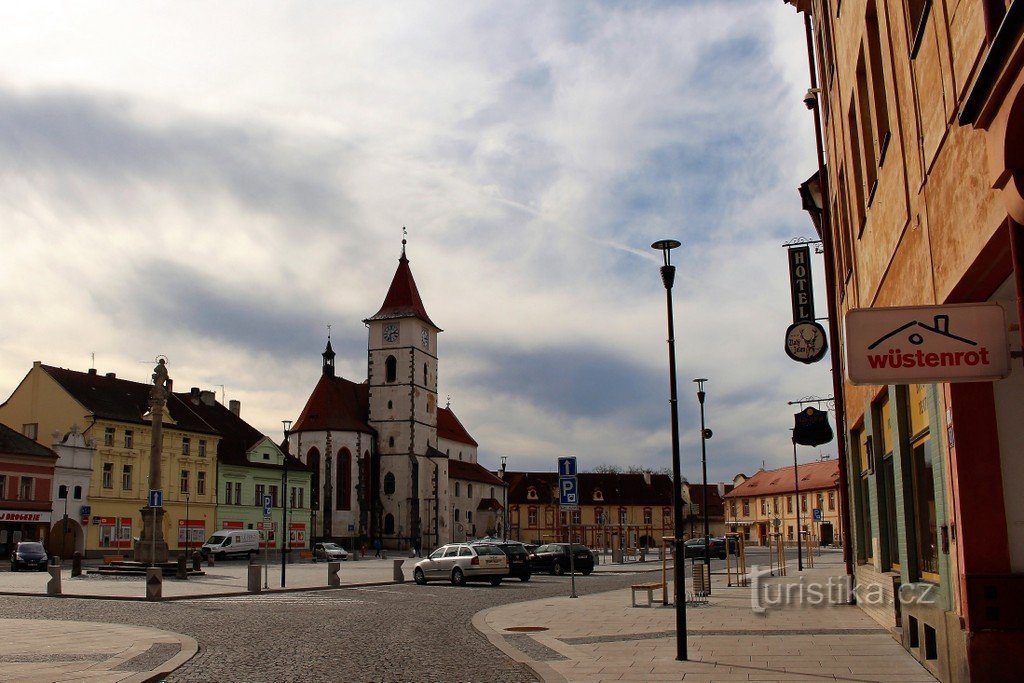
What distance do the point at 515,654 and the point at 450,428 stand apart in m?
102

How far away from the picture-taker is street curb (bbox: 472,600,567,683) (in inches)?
458

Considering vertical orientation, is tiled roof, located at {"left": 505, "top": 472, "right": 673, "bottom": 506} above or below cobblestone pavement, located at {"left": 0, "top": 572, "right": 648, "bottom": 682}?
above

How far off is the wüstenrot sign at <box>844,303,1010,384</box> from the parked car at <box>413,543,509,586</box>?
27.6 m

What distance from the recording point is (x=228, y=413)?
266ft

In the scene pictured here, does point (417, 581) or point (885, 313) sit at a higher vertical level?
point (885, 313)

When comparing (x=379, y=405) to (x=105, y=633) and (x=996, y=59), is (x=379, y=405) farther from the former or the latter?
(x=996, y=59)

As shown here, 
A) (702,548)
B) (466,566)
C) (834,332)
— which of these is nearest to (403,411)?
(702,548)


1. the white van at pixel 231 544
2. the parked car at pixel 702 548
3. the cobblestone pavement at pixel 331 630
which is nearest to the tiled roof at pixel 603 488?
the parked car at pixel 702 548

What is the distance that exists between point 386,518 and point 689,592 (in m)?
67.6

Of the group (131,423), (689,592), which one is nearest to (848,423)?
(689,592)

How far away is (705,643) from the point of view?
14.7 metres

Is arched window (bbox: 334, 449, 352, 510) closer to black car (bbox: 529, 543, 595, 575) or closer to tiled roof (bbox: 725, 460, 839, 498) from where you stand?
tiled roof (bbox: 725, 460, 839, 498)

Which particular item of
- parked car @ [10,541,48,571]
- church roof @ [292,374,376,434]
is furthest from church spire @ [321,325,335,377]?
parked car @ [10,541,48,571]

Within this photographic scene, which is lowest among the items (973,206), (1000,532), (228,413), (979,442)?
(1000,532)
